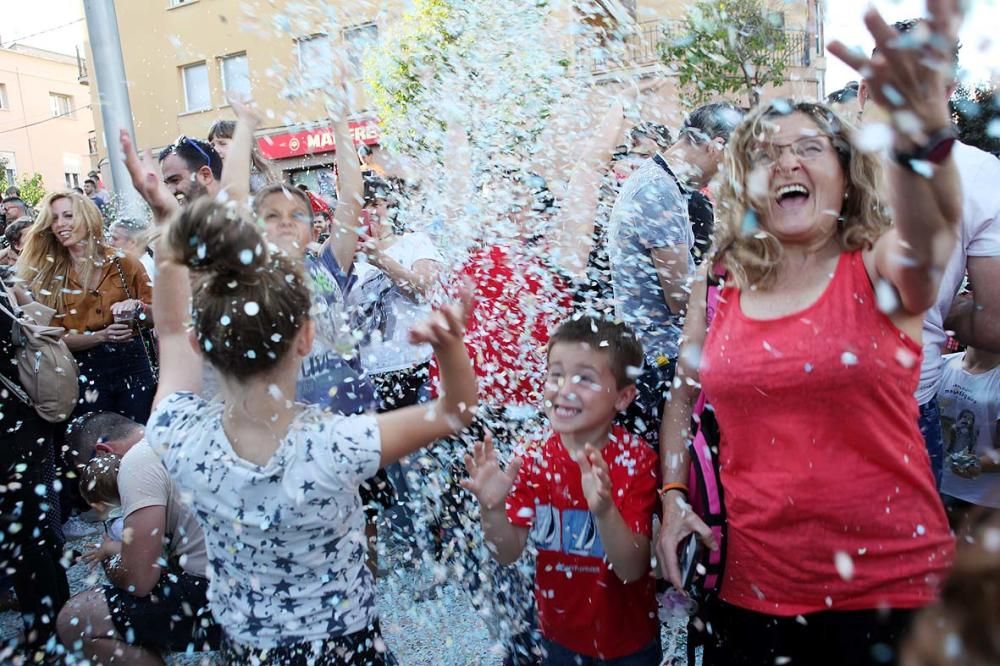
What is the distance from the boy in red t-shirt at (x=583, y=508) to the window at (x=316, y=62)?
6.50 ft

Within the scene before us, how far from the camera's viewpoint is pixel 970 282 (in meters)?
2.38

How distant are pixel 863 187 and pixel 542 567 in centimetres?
134

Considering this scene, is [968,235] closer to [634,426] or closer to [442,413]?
[634,426]

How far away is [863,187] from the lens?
197cm

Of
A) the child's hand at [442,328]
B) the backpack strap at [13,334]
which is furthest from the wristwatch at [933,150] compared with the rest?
the backpack strap at [13,334]

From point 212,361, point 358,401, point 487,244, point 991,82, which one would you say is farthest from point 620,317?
point 212,361

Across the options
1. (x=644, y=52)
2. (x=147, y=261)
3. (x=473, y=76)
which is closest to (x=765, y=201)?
(x=147, y=261)

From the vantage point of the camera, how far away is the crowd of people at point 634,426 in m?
1.79

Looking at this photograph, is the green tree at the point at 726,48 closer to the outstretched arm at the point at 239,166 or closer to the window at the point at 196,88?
the outstretched arm at the point at 239,166

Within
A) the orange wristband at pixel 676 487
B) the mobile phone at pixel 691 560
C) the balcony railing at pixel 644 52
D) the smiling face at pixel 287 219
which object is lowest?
the mobile phone at pixel 691 560

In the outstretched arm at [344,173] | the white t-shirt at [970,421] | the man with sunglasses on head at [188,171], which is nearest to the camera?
the white t-shirt at [970,421]

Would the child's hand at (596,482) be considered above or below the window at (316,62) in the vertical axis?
below

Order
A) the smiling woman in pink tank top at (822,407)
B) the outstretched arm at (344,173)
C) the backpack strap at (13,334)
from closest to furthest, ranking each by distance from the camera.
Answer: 1. the smiling woman in pink tank top at (822,407)
2. the outstretched arm at (344,173)
3. the backpack strap at (13,334)

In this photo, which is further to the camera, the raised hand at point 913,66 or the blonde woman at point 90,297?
the blonde woman at point 90,297
